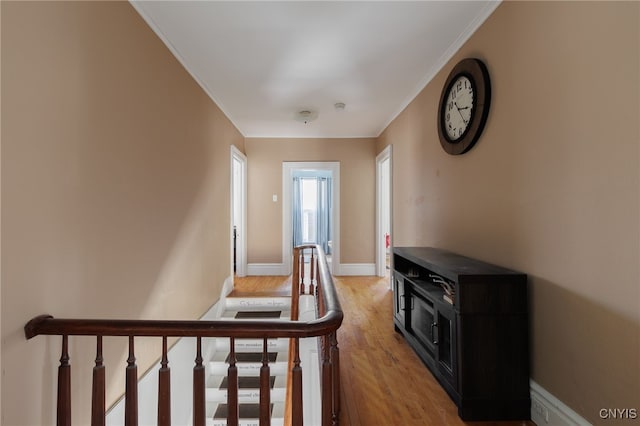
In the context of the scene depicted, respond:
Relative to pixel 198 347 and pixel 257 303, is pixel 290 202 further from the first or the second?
pixel 198 347

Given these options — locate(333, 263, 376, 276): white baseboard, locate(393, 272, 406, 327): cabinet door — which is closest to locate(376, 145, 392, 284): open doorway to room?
locate(333, 263, 376, 276): white baseboard

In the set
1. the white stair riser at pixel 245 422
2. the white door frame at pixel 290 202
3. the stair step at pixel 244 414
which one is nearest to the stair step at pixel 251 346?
the stair step at pixel 244 414

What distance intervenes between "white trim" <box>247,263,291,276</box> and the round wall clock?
3395 mm

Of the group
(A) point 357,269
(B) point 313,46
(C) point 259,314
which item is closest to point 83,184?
(B) point 313,46

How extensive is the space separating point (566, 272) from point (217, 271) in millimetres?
3245

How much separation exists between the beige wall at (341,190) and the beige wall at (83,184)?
251 cm

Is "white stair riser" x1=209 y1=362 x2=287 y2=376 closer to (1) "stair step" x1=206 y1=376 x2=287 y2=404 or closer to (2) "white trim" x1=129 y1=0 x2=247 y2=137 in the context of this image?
(1) "stair step" x1=206 y1=376 x2=287 y2=404

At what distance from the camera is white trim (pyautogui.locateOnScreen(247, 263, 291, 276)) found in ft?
16.2

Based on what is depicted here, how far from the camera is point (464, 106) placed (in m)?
2.12

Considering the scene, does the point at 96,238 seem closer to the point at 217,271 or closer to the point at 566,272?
the point at 217,271

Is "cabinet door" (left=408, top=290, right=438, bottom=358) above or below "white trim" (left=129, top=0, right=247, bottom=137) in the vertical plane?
below

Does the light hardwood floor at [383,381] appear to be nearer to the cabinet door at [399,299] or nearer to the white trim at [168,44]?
the cabinet door at [399,299]

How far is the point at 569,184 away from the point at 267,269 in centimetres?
432

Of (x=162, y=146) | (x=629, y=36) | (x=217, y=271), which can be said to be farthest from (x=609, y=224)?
(x=217, y=271)
